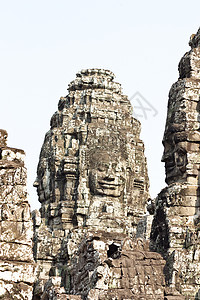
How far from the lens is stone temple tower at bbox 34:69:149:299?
36.8 meters

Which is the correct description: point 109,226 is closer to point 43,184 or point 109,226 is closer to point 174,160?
point 43,184

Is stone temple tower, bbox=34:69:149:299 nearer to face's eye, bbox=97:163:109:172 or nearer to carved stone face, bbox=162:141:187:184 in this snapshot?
face's eye, bbox=97:163:109:172

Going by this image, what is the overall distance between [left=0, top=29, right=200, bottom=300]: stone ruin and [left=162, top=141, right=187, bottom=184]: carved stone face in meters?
0.02

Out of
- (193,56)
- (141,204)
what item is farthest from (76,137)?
(193,56)

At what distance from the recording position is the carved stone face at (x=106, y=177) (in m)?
37.4

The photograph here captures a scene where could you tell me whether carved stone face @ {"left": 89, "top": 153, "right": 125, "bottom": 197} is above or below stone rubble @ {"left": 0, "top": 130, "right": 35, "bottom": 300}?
above

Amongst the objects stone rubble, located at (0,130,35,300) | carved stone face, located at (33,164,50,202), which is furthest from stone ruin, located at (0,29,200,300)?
carved stone face, located at (33,164,50,202)

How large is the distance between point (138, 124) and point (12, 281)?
32.5 m

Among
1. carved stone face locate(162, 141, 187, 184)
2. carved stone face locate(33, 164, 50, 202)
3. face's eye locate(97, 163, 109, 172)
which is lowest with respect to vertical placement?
carved stone face locate(162, 141, 187, 184)

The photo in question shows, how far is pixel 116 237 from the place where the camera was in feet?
55.8

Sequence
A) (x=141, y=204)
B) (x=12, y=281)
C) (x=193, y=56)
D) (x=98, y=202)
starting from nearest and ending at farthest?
1. (x=12, y=281)
2. (x=193, y=56)
3. (x=98, y=202)
4. (x=141, y=204)

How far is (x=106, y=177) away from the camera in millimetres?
37500

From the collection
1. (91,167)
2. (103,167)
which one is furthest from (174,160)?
(91,167)

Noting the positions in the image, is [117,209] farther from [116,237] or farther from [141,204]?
[116,237]
